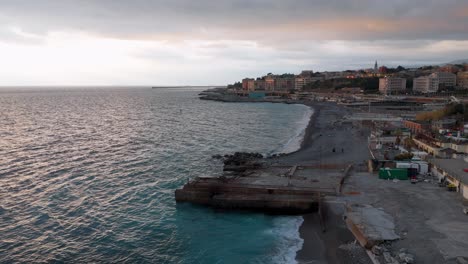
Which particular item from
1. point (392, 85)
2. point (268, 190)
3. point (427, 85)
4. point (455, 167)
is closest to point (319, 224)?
point (268, 190)

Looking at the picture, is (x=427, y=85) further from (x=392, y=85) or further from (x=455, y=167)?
(x=455, y=167)

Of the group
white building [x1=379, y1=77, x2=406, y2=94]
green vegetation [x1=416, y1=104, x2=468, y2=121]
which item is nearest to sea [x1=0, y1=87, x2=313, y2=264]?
green vegetation [x1=416, y1=104, x2=468, y2=121]

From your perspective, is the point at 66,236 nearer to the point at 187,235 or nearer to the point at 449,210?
the point at 187,235

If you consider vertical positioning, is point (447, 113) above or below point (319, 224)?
above

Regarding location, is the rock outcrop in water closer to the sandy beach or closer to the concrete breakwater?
the concrete breakwater

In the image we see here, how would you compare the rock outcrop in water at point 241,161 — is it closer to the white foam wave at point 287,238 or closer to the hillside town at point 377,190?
the hillside town at point 377,190

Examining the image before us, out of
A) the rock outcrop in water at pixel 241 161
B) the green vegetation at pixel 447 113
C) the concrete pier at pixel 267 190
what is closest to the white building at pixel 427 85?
the green vegetation at pixel 447 113
